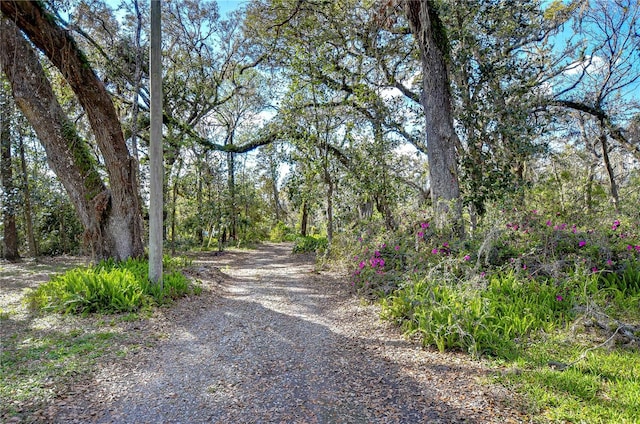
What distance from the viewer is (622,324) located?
3434mm

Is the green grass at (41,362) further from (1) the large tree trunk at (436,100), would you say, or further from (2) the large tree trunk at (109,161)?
(1) the large tree trunk at (436,100)

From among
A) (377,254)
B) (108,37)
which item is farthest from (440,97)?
(108,37)

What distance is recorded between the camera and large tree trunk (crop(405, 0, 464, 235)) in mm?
7012

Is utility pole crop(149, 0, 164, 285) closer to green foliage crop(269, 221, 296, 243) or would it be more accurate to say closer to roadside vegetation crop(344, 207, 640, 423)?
roadside vegetation crop(344, 207, 640, 423)

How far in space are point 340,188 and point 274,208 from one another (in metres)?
18.5

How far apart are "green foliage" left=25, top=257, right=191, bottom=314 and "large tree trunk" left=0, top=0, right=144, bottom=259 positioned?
1.44 metres

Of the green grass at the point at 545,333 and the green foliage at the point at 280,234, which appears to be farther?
the green foliage at the point at 280,234

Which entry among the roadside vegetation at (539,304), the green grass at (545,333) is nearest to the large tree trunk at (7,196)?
the roadside vegetation at (539,304)

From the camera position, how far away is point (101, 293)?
198 inches

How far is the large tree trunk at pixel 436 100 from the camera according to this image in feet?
23.0

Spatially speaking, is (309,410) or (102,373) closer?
(309,410)

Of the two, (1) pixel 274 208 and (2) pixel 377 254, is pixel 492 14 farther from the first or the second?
(1) pixel 274 208

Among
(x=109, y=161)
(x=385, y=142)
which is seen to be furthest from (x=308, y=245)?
(x=109, y=161)

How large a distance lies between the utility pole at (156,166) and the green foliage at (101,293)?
263 millimetres
